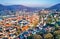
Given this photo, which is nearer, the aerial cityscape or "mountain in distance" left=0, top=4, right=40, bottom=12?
the aerial cityscape

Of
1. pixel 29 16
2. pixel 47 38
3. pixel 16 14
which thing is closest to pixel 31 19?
pixel 29 16

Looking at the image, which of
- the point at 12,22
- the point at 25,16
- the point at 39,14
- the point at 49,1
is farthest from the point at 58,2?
the point at 12,22

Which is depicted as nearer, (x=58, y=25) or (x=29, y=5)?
(x=58, y=25)

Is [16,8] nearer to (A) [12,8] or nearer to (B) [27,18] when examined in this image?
(A) [12,8]

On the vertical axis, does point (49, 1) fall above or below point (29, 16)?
above

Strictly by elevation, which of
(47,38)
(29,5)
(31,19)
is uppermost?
(29,5)

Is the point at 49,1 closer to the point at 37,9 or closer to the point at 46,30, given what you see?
the point at 37,9

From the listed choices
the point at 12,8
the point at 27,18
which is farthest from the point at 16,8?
the point at 27,18

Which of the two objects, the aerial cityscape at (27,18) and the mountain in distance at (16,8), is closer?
the aerial cityscape at (27,18)
